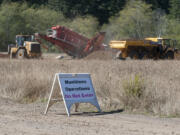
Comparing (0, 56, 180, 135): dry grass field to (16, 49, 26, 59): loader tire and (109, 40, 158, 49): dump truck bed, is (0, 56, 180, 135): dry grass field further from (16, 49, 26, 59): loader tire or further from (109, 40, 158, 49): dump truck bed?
(16, 49, 26, 59): loader tire

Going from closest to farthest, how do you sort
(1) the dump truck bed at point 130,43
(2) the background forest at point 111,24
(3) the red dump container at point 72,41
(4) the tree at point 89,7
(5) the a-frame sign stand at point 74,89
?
1. (5) the a-frame sign stand at point 74,89
2. (1) the dump truck bed at point 130,43
3. (3) the red dump container at point 72,41
4. (2) the background forest at point 111,24
5. (4) the tree at point 89,7

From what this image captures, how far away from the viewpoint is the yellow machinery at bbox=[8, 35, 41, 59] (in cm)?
4022

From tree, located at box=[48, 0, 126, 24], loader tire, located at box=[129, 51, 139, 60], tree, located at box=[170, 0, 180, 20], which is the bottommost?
tree, located at box=[48, 0, 126, 24]

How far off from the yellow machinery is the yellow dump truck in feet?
22.2

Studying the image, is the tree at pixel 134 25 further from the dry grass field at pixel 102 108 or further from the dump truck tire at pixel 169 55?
the dry grass field at pixel 102 108

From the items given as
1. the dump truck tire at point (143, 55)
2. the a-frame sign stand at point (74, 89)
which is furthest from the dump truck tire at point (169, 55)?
the a-frame sign stand at point (74, 89)

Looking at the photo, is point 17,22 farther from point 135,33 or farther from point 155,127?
point 155,127

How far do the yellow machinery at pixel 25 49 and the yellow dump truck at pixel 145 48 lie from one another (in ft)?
22.2

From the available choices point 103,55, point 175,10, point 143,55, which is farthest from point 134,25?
point 143,55

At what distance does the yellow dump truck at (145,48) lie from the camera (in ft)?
126

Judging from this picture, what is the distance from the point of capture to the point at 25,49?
41.1 m

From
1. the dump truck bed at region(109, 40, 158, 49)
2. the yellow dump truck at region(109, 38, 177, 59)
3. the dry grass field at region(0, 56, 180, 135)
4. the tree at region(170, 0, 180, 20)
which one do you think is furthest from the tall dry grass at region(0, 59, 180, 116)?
the tree at region(170, 0, 180, 20)

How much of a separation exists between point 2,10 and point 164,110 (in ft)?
231

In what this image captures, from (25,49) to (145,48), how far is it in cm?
1093
